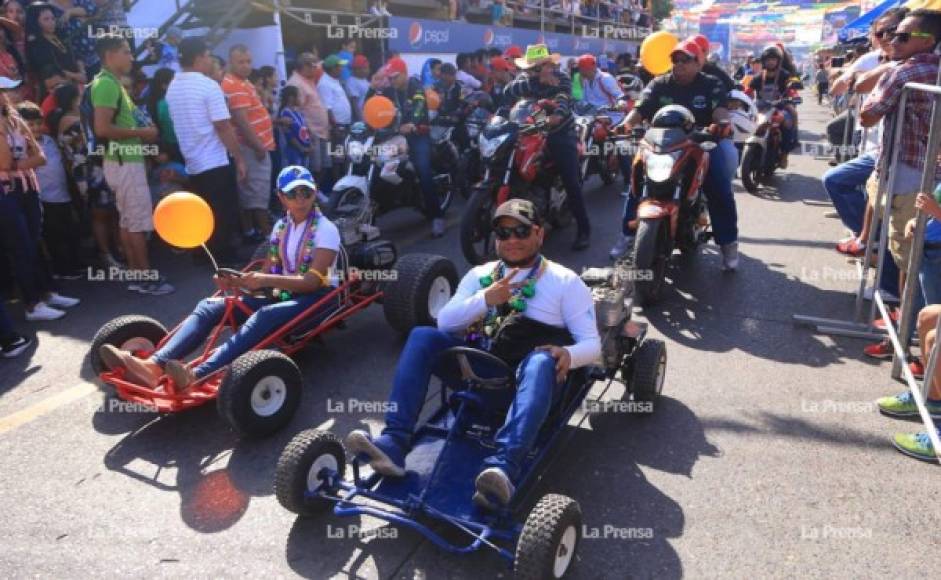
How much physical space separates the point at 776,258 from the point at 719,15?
1726 inches

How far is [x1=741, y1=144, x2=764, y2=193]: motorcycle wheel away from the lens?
9594 mm

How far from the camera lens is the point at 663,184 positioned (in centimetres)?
564

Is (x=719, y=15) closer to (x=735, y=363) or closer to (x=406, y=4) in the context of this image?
(x=406, y=4)

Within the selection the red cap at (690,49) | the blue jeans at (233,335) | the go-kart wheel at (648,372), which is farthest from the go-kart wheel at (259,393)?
the red cap at (690,49)

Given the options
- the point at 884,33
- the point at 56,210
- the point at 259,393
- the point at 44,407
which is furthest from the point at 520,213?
the point at 56,210

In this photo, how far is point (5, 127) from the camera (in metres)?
5.12

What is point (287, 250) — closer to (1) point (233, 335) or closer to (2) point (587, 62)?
(1) point (233, 335)

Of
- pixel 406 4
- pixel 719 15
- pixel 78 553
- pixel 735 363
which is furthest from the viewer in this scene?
pixel 719 15

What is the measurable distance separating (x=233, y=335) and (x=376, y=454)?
1709 mm

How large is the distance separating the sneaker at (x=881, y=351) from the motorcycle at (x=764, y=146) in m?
5.29

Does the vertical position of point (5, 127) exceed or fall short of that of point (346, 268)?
it exceeds it

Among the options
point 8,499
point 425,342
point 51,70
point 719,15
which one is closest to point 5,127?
point 51,70

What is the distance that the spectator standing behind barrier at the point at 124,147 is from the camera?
5.71m

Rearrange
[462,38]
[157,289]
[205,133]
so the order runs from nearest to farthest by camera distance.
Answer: [157,289]
[205,133]
[462,38]
